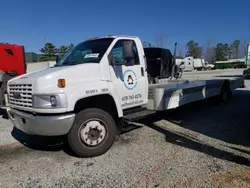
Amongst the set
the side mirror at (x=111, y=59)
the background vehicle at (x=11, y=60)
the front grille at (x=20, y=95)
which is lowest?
the front grille at (x=20, y=95)

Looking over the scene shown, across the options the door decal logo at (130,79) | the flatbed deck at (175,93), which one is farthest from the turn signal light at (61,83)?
the flatbed deck at (175,93)

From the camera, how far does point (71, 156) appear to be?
452 cm

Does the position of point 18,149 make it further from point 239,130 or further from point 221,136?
point 239,130

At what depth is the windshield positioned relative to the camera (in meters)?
4.77

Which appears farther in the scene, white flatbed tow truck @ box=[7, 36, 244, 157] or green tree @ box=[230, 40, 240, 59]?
green tree @ box=[230, 40, 240, 59]

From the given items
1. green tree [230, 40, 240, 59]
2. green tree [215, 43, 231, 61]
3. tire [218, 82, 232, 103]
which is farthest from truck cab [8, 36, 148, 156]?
green tree [230, 40, 240, 59]

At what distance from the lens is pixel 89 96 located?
14.0 feet

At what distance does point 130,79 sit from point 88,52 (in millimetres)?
1077

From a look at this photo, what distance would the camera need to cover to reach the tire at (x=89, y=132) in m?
4.21

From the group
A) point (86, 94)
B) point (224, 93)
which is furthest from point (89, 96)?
point (224, 93)

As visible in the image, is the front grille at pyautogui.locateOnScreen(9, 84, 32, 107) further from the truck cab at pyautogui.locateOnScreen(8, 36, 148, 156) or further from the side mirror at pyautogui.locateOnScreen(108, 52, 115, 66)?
the side mirror at pyautogui.locateOnScreen(108, 52, 115, 66)

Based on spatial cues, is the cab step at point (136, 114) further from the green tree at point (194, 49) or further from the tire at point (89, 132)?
the green tree at point (194, 49)

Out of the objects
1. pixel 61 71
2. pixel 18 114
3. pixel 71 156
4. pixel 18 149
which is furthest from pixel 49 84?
pixel 18 149

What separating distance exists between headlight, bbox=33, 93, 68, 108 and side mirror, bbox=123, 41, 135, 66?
1662 millimetres
